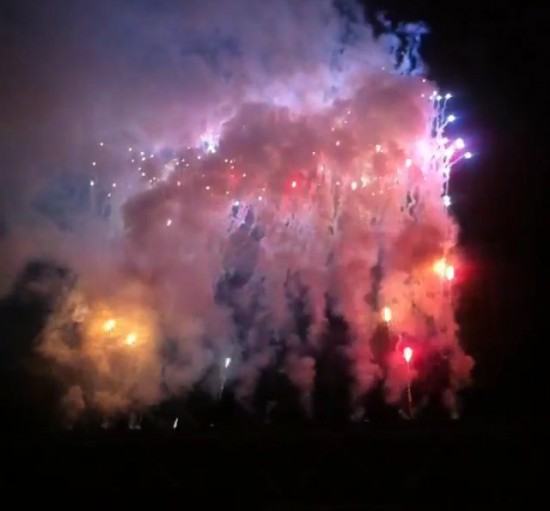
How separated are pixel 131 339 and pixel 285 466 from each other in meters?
4.93

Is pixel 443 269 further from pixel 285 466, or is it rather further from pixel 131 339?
pixel 285 466

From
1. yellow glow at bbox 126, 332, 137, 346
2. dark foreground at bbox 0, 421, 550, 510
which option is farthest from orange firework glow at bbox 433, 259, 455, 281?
dark foreground at bbox 0, 421, 550, 510

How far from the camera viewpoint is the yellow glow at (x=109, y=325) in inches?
455

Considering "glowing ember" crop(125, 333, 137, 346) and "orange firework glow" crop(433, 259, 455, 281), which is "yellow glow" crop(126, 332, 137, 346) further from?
"orange firework glow" crop(433, 259, 455, 281)

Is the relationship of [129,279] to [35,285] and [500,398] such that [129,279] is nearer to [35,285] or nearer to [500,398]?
[35,285]

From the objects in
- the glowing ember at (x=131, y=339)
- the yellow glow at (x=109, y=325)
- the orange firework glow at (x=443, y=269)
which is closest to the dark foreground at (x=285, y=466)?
the yellow glow at (x=109, y=325)

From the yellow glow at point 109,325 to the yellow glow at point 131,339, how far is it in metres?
0.31

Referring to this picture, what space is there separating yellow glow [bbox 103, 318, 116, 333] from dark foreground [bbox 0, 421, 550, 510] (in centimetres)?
405

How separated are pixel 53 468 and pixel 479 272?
11.1 metres

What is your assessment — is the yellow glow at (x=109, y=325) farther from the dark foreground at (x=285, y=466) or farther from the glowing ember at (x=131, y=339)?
the dark foreground at (x=285, y=466)

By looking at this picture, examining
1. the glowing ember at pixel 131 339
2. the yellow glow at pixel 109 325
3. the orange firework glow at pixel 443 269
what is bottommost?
the glowing ember at pixel 131 339

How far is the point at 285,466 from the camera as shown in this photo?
300 inches

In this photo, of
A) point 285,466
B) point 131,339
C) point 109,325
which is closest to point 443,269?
point 131,339

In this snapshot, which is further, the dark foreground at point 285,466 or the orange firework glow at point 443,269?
the orange firework glow at point 443,269
